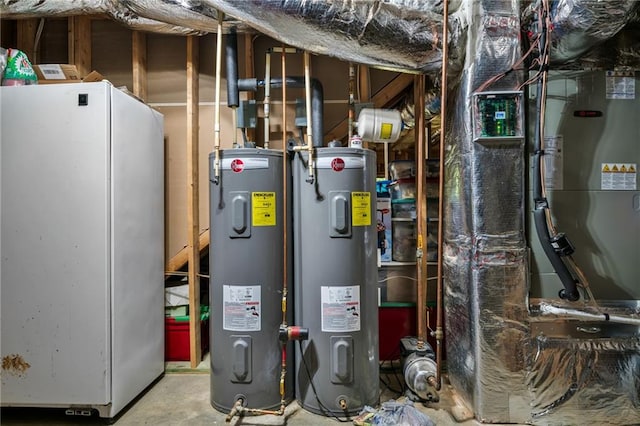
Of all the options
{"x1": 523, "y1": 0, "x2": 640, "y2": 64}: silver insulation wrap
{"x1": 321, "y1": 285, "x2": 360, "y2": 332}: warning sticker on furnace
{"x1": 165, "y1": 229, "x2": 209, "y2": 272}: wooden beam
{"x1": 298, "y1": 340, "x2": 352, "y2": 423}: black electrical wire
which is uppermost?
{"x1": 523, "y1": 0, "x2": 640, "y2": 64}: silver insulation wrap

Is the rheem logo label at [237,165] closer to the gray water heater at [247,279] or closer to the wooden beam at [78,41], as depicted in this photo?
the gray water heater at [247,279]

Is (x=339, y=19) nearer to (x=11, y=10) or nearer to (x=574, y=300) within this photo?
(x=574, y=300)

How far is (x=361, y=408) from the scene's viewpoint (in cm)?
171

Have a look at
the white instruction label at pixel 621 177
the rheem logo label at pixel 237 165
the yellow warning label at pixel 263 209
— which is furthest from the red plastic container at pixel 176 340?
the white instruction label at pixel 621 177

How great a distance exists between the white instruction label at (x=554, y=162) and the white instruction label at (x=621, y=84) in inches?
15.3

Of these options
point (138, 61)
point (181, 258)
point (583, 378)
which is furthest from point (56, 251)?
point (583, 378)

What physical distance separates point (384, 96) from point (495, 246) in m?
1.28

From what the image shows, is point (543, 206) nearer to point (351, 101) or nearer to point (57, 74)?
point (351, 101)

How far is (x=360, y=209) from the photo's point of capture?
5.64ft

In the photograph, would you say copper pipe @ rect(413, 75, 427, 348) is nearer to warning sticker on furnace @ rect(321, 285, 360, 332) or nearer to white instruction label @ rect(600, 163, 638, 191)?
warning sticker on furnace @ rect(321, 285, 360, 332)

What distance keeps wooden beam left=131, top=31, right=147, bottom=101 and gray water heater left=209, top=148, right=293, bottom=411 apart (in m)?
1.14

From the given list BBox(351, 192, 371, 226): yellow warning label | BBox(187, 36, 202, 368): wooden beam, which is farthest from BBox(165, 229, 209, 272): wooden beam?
BBox(351, 192, 371, 226): yellow warning label

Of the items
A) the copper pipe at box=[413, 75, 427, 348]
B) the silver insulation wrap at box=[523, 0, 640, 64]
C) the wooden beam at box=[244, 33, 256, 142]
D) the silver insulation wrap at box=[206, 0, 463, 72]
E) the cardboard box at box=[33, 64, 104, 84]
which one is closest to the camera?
the silver insulation wrap at box=[523, 0, 640, 64]

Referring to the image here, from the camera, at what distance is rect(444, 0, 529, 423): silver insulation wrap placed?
1655 mm
